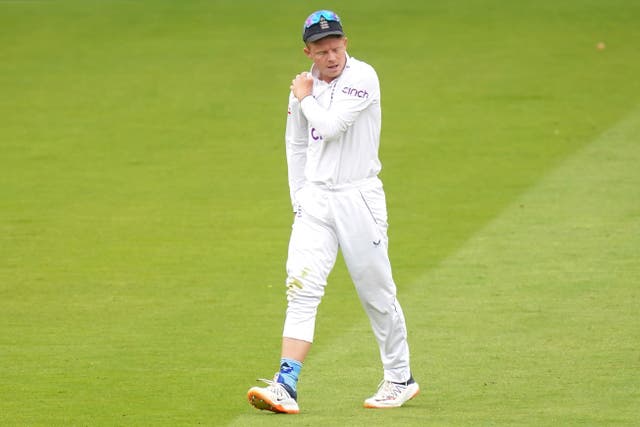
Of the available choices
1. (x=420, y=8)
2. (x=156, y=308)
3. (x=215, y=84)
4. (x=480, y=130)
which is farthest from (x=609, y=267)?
(x=420, y=8)

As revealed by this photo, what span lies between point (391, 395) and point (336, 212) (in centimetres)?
111

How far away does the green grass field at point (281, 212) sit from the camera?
859cm

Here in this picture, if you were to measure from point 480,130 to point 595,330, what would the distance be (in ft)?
25.1

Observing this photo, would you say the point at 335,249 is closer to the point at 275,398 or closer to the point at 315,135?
the point at 315,135

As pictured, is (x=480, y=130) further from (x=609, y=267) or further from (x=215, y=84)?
(x=609, y=267)

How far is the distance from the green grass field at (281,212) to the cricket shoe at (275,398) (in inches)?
4.7

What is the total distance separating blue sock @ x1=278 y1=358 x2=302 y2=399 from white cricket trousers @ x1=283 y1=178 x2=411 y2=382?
147 mm

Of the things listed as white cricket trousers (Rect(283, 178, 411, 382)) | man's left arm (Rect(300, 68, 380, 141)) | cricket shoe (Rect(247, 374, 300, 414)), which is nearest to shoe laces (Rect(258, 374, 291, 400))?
cricket shoe (Rect(247, 374, 300, 414))

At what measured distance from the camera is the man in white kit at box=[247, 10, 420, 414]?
7.73 meters

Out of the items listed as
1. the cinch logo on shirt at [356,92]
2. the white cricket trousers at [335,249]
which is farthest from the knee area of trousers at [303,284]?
the cinch logo on shirt at [356,92]

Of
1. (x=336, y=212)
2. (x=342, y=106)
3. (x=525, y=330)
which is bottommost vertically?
(x=525, y=330)

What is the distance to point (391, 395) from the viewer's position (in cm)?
799

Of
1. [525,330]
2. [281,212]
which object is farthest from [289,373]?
[281,212]

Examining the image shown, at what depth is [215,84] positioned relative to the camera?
19766mm
